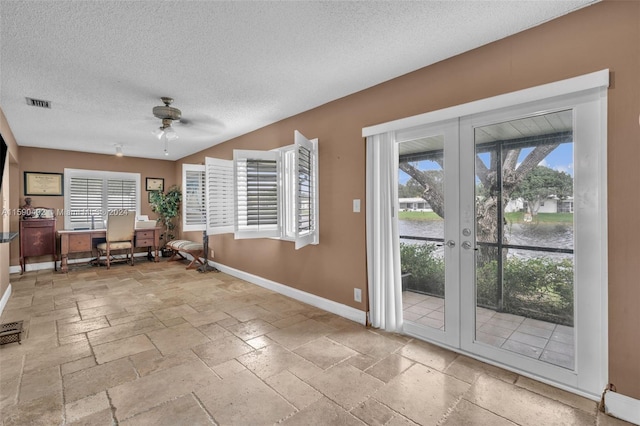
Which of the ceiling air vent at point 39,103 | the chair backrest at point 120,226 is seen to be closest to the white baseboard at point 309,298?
the chair backrest at point 120,226

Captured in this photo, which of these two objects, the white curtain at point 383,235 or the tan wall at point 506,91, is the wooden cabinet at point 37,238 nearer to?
the tan wall at point 506,91

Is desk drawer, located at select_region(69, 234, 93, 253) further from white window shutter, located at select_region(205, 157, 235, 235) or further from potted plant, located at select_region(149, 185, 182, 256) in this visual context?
white window shutter, located at select_region(205, 157, 235, 235)

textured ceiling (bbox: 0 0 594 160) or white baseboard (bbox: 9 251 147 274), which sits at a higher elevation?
textured ceiling (bbox: 0 0 594 160)

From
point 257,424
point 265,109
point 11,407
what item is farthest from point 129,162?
point 257,424

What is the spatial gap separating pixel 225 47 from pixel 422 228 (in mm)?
2208

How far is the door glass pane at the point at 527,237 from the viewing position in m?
2.05

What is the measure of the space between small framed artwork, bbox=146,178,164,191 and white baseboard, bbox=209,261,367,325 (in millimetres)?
3619

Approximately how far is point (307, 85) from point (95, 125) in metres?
3.42

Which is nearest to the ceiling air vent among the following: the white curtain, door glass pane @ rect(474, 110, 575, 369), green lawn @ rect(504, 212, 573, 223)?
the white curtain

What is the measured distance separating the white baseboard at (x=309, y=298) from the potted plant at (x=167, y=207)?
297 cm

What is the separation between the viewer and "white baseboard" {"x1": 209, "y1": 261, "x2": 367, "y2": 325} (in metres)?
3.24

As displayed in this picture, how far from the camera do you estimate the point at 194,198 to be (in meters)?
5.82

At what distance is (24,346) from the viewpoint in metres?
2.66

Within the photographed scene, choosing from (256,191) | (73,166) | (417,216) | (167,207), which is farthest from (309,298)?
(73,166)
